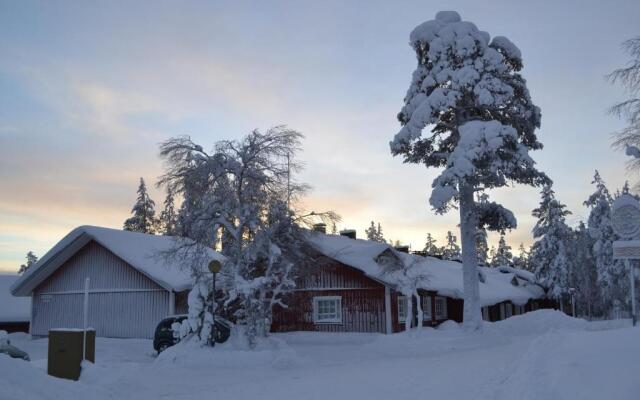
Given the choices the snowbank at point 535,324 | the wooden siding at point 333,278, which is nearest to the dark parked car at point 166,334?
the wooden siding at point 333,278

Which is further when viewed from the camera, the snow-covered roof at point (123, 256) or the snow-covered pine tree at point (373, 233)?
the snow-covered pine tree at point (373, 233)

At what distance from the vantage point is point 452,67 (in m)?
26.3

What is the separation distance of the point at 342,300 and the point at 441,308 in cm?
853

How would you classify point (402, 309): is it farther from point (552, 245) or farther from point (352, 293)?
point (552, 245)

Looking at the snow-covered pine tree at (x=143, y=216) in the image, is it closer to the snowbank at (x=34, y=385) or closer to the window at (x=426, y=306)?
the window at (x=426, y=306)

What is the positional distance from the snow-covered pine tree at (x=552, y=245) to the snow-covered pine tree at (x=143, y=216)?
137 feet

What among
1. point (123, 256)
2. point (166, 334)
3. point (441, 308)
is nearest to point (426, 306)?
point (441, 308)

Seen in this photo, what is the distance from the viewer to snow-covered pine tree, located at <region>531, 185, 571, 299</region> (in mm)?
53438

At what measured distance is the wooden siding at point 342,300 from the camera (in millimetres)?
29922

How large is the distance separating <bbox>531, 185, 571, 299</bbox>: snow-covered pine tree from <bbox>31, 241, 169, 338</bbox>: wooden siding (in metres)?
37.8

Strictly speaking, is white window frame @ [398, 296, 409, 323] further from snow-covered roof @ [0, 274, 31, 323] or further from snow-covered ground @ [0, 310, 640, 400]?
snow-covered roof @ [0, 274, 31, 323]

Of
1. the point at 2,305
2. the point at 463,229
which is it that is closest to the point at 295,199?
the point at 463,229

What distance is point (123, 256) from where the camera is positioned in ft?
99.7

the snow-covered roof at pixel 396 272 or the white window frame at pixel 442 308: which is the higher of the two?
the snow-covered roof at pixel 396 272
